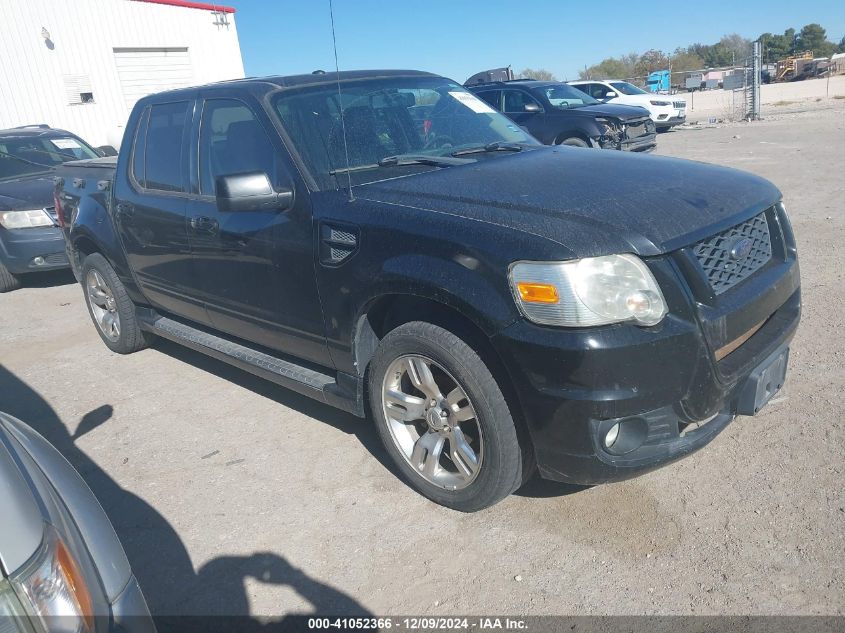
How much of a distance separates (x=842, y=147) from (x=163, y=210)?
43.4ft

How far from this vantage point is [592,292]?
2539 mm

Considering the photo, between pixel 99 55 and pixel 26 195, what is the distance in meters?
13.5

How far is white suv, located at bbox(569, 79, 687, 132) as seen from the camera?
2072cm

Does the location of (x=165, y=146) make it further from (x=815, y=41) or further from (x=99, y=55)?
(x=815, y=41)

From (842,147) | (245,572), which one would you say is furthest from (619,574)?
(842,147)

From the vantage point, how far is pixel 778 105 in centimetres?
2916

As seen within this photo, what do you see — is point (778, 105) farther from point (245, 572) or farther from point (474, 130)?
point (245, 572)

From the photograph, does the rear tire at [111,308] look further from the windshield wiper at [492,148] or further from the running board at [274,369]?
the windshield wiper at [492,148]

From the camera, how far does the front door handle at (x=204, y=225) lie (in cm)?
396

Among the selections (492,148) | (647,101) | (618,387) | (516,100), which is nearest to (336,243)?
(492,148)

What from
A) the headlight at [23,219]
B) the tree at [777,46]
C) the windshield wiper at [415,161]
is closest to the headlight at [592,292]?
the windshield wiper at [415,161]

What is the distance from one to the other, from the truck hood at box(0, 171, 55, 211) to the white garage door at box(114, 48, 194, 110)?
12894mm

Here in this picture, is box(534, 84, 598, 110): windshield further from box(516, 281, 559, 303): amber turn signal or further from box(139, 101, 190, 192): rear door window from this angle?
box(516, 281, 559, 303): amber turn signal

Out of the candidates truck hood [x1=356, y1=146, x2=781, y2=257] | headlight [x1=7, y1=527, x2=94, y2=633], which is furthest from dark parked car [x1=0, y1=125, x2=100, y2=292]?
headlight [x1=7, y1=527, x2=94, y2=633]
